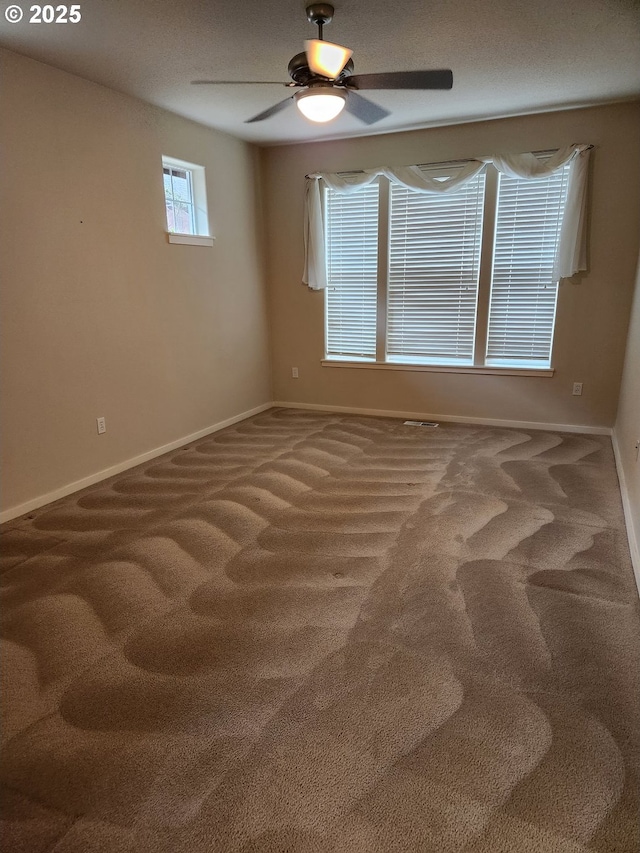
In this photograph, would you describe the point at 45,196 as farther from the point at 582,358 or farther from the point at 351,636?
the point at 582,358

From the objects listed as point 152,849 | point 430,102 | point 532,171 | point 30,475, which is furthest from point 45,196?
point 532,171

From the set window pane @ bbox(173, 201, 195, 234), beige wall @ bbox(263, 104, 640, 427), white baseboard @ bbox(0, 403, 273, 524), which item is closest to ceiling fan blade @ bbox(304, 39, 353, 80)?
window pane @ bbox(173, 201, 195, 234)

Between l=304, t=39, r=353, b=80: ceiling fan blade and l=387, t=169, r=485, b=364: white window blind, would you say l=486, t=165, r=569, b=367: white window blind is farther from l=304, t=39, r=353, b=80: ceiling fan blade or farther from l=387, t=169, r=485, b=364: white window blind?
l=304, t=39, r=353, b=80: ceiling fan blade

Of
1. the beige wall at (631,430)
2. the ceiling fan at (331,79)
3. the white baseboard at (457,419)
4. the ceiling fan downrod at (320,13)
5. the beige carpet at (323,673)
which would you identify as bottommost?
the beige carpet at (323,673)

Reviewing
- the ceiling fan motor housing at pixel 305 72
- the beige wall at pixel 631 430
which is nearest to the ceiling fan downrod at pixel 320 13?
the ceiling fan motor housing at pixel 305 72

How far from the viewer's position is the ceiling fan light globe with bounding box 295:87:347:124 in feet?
8.32

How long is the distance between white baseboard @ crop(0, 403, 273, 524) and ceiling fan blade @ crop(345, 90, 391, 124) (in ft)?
9.09

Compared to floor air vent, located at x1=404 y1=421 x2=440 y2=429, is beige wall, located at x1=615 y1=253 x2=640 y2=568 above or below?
above

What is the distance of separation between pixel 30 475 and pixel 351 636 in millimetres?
2254

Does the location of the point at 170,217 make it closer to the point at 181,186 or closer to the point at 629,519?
the point at 181,186

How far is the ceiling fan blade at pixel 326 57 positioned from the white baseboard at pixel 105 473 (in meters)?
2.80

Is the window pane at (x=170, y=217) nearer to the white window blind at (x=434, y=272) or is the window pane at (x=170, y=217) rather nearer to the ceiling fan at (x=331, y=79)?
the ceiling fan at (x=331, y=79)

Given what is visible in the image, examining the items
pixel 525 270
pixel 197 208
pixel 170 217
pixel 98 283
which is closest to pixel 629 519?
pixel 525 270

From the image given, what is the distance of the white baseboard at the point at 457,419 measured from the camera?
179 inches
